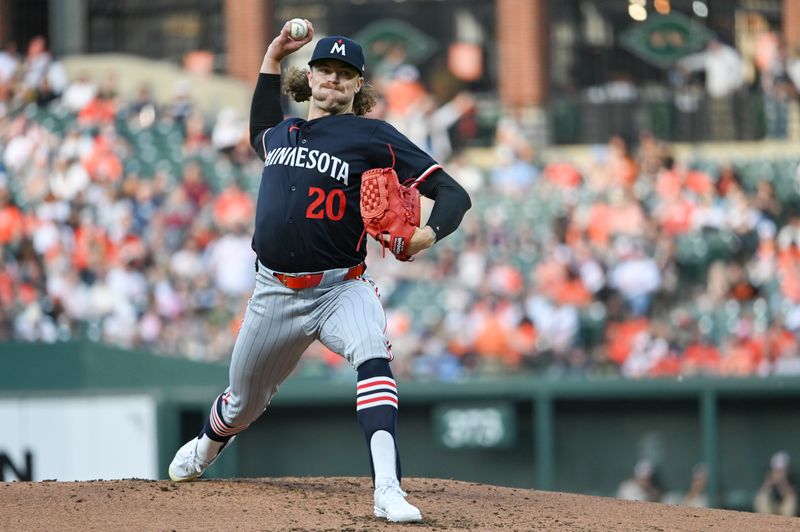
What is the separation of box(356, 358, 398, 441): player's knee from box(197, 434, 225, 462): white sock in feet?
2.92

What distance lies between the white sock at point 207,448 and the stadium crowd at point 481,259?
480 centimetres

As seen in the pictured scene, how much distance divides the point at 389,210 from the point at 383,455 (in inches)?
33.4

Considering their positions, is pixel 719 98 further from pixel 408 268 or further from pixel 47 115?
pixel 47 115

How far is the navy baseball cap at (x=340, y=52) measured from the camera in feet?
15.7

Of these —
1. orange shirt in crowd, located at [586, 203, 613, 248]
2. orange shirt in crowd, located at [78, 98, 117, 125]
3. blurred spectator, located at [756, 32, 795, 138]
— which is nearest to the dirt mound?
orange shirt in crowd, located at [586, 203, 613, 248]

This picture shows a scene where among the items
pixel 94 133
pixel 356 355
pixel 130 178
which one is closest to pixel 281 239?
pixel 356 355

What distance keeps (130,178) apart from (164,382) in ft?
15.1

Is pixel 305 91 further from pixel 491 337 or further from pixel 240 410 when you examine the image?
pixel 491 337

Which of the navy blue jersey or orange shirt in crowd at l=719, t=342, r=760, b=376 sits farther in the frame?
orange shirt in crowd at l=719, t=342, r=760, b=376

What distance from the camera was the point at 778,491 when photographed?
9.77 meters

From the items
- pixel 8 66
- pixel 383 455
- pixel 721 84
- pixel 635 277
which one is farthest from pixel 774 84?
pixel 383 455

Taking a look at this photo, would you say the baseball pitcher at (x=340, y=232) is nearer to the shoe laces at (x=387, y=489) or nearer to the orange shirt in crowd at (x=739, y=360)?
the shoe laces at (x=387, y=489)

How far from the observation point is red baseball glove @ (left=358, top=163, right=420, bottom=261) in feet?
15.0

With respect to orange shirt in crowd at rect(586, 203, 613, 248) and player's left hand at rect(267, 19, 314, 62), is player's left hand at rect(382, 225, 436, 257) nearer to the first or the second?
player's left hand at rect(267, 19, 314, 62)
